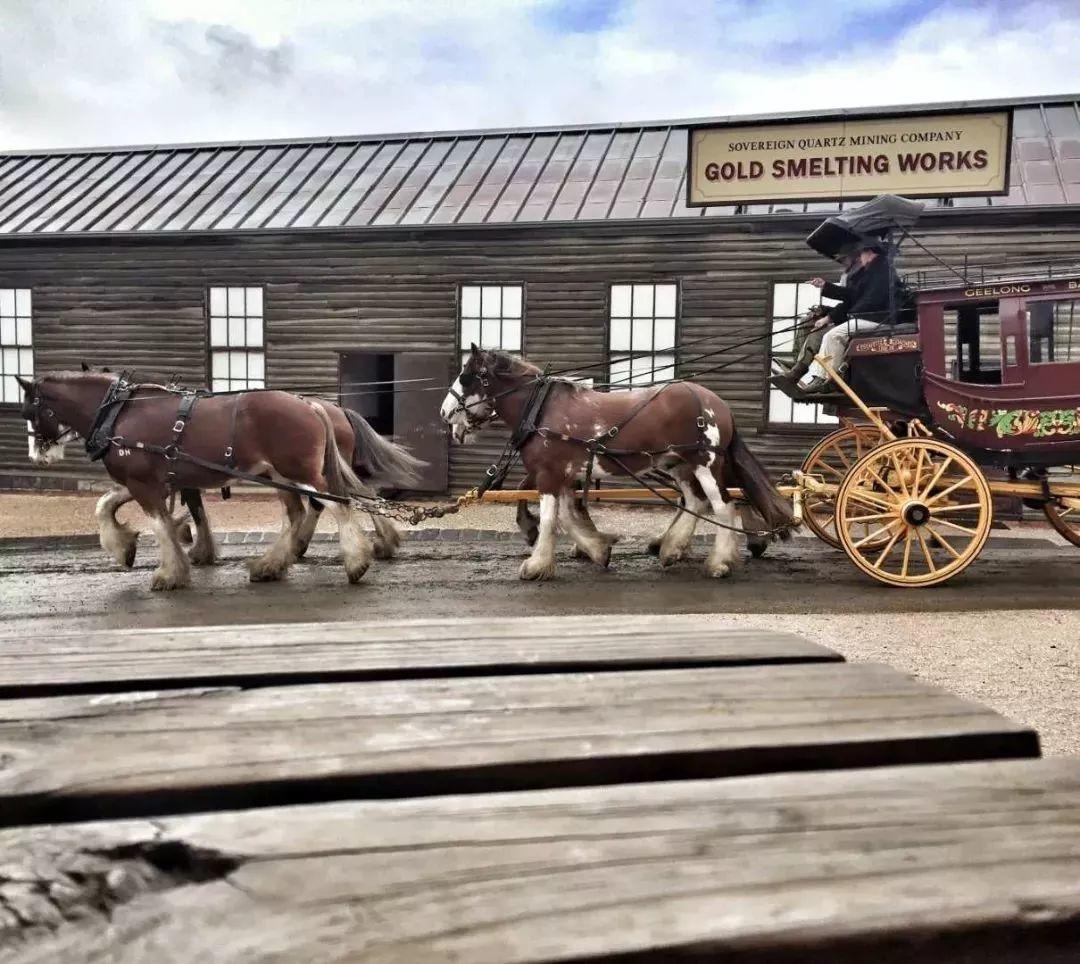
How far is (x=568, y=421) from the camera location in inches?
299

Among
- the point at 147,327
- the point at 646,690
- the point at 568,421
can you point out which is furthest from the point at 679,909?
the point at 147,327

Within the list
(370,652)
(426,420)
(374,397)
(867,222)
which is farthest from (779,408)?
(370,652)

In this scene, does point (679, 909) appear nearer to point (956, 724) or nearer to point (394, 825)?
point (394, 825)

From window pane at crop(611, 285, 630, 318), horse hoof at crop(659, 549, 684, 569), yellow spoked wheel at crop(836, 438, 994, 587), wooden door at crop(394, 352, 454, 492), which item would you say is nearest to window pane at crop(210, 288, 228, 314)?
wooden door at crop(394, 352, 454, 492)

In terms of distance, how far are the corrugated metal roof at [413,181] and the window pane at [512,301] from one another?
1.18 m

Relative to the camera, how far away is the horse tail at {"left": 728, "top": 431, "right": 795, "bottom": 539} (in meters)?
7.61

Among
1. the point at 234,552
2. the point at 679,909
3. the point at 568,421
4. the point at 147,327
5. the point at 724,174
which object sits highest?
the point at 724,174

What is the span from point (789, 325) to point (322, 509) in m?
7.49

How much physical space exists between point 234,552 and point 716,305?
7.65 m

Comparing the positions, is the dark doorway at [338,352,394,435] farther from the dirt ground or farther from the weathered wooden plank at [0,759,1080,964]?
the weathered wooden plank at [0,759,1080,964]

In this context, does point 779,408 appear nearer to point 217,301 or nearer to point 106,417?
point 106,417

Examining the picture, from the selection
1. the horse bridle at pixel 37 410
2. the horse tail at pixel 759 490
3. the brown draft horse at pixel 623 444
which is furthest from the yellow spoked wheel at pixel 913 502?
the horse bridle at pixel 37 410

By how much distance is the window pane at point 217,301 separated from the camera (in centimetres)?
1441

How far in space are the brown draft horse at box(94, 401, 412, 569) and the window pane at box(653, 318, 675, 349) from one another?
18.2 ft
